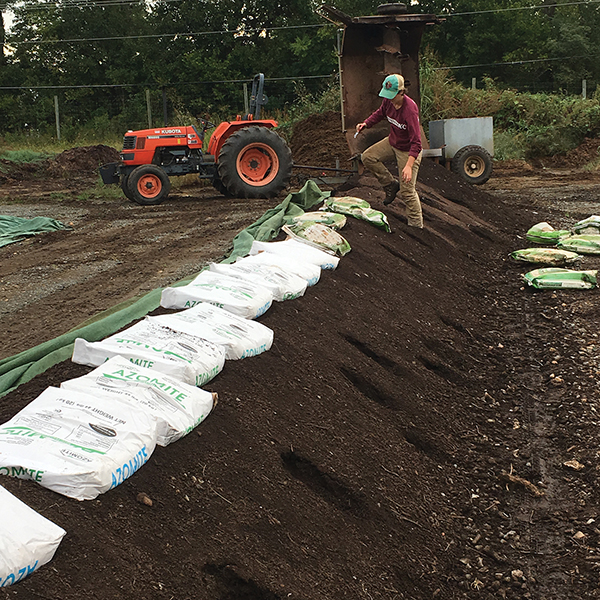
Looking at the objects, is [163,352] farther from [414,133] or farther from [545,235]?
[545,235]

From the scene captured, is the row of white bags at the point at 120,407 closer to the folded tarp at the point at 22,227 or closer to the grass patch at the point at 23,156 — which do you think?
the folded tarp at the point at 22,227

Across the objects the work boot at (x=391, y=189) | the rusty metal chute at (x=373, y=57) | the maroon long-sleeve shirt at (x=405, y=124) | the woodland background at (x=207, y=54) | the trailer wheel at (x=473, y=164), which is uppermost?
the woodland background at (x=207, y=54)

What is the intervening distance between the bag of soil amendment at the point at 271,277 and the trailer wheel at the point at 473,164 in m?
9.33

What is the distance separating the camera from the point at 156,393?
291cm

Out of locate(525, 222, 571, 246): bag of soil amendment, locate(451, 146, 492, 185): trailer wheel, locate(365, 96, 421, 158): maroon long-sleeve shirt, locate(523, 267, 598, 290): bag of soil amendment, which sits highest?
locate(365, 96, 421, 158): maroon long-sleeve shirt

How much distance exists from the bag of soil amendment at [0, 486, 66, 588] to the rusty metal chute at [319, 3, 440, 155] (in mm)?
9591

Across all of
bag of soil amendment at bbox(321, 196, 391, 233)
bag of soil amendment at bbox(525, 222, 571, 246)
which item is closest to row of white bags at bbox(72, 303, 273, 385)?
bag of soil amendment at bbox(321, 196, 391, 233)

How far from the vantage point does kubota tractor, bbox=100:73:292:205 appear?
39.9 feet

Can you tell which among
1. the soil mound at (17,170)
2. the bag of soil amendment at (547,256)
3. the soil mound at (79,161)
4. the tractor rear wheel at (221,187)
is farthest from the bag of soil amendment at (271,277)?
the soil mound at (79,161)

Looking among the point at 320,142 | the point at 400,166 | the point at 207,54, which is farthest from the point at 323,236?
the point at 207,54

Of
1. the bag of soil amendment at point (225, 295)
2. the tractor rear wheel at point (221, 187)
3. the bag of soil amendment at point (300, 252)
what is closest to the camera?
the bag of soil amendment at point (225, 295)

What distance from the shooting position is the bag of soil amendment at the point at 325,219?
666 cm

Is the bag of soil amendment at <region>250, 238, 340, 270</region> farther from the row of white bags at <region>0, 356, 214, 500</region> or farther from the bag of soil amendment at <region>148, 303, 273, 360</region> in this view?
the row of white bags at <region>0, 356, 214, 500</region>

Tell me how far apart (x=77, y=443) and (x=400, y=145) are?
5.66 meters
